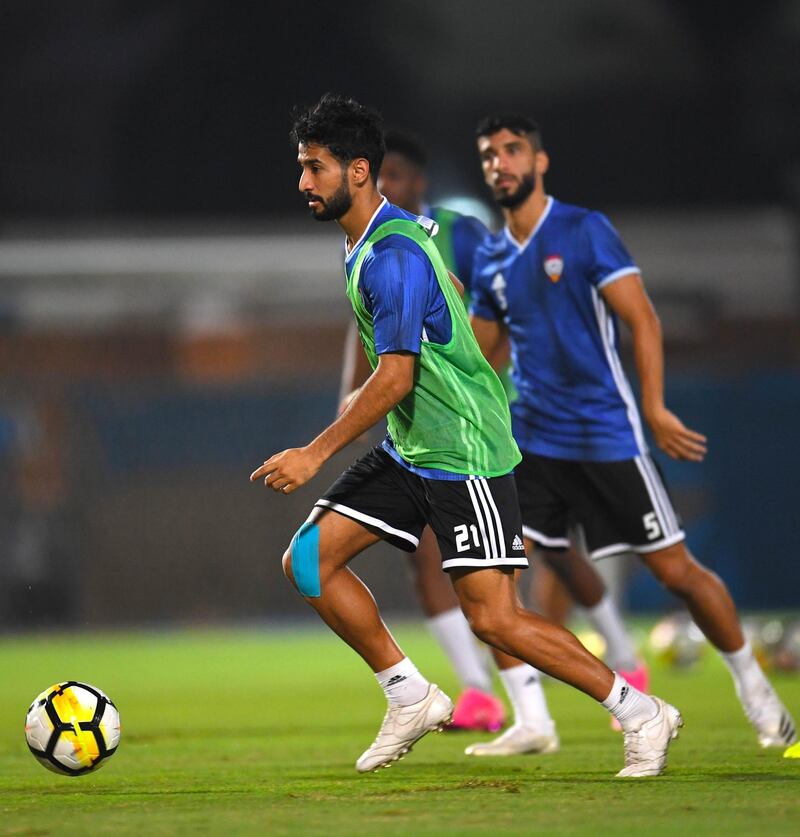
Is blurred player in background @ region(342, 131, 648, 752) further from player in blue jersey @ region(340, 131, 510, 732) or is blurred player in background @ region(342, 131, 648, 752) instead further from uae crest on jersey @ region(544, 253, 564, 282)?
uae crest on jersey @ region(544, 253, 564, 282)

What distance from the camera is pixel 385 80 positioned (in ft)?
97.8

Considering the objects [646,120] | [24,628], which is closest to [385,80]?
[646,120]

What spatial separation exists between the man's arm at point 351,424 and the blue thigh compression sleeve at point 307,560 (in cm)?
37

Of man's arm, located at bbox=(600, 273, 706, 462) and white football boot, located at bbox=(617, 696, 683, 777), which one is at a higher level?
man's arm, located at bbox=(600, 273, 706, 462)

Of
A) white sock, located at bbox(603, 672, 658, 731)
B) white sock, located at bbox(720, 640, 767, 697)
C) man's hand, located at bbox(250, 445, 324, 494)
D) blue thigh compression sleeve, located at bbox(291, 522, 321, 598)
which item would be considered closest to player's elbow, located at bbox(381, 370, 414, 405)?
man's hand, located at bbox(250, 445, 324, 494)

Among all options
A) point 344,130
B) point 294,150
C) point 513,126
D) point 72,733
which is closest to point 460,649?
point 513,126

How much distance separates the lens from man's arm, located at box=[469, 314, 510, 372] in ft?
23.3

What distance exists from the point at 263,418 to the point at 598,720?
35.1 ft

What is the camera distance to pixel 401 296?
5.46 meters

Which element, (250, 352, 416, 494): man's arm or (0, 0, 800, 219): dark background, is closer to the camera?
(250, 352, 416, 494): man's arm

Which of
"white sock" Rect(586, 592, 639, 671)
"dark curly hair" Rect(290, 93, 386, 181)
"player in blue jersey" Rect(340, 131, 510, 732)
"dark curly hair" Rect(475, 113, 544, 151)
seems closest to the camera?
"dark curly hair" Rect(290, 93, 386, 181)

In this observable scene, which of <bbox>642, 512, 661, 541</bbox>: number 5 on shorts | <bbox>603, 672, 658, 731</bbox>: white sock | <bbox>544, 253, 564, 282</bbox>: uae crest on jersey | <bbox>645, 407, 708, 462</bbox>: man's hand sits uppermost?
<bbox>544, 253, 564, 282</bbox>: uae crest on jersey

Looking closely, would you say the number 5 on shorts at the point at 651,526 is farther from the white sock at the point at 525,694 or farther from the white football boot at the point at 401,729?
the white football boot at the point at 401,729

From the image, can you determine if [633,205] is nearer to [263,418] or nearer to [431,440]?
[263,418]
